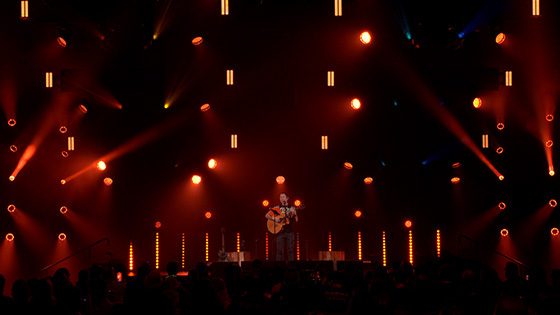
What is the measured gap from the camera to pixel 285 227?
18953 millimetres

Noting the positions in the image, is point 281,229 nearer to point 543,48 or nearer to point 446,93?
point 446,93

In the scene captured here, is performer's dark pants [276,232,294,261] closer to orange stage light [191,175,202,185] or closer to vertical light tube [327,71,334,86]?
orange stage light [191,175,202,185]

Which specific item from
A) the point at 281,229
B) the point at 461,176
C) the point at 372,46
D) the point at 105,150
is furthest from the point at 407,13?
the point at 105,150

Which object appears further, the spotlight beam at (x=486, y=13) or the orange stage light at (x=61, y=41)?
the orange stage light at (x=61, y=41)

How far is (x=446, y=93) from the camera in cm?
1791

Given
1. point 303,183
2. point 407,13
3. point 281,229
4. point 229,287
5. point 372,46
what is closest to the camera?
point 229,287

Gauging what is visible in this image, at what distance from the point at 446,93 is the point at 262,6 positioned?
520cm

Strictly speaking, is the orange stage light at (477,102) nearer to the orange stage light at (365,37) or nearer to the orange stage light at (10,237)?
the orange stage light at (365,37)

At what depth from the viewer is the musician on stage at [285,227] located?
18750mm

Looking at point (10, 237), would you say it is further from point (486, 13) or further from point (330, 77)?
point (486, 13)

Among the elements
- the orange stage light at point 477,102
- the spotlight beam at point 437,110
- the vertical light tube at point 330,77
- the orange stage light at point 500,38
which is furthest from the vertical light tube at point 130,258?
the orange stage light at point 500,38

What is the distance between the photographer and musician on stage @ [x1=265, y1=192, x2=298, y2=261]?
18750mm

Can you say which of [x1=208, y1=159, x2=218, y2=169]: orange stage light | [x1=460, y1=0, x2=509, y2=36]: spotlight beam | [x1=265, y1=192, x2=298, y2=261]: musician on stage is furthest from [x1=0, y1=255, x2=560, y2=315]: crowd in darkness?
[x1=208, y1=159, x2=218, y2=169]: orange stage light

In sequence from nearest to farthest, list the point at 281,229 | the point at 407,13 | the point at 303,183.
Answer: the point at 407,13
the point at 281,229
the point at 303,183
